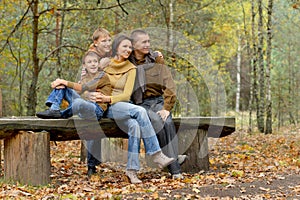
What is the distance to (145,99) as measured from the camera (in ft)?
19.7

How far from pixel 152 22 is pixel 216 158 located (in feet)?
31.8

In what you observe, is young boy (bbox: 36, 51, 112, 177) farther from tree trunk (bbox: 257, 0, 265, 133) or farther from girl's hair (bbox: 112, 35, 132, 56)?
tree trunk (bbox: 257, 0, 265, 133)

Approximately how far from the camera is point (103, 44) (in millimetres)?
5828

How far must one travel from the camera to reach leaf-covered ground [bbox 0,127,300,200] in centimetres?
461

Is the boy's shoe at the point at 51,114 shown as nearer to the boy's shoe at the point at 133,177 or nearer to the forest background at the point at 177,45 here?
the boy's shoe at the point at 133,177

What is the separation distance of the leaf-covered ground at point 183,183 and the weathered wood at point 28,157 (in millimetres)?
143

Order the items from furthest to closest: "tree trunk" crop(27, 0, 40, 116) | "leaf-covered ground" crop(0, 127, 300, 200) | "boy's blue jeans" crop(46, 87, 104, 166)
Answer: "tree trunk" crop(27, 0, 40, 116), "boy's blue jeans" crop(46, 87, 104, 166), "leaf-covered ground" crop(0, 127, 300, 200)

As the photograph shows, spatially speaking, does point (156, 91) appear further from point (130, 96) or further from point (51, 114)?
point (51, 114)

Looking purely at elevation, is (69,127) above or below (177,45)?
below

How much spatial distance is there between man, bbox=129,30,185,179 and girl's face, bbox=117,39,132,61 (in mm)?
128

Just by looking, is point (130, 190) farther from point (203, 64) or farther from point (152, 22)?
point (203, 64)

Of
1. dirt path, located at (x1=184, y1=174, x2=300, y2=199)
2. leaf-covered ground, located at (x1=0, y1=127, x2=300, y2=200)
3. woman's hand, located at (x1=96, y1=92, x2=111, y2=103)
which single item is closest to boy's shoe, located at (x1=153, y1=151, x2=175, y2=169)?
leaf-covered ground, located at (x1=0, y1=127, x2=300, y2=200)

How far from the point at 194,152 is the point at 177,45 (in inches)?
430

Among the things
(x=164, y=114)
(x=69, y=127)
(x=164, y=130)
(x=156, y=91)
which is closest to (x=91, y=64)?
(x=69, y=127)
